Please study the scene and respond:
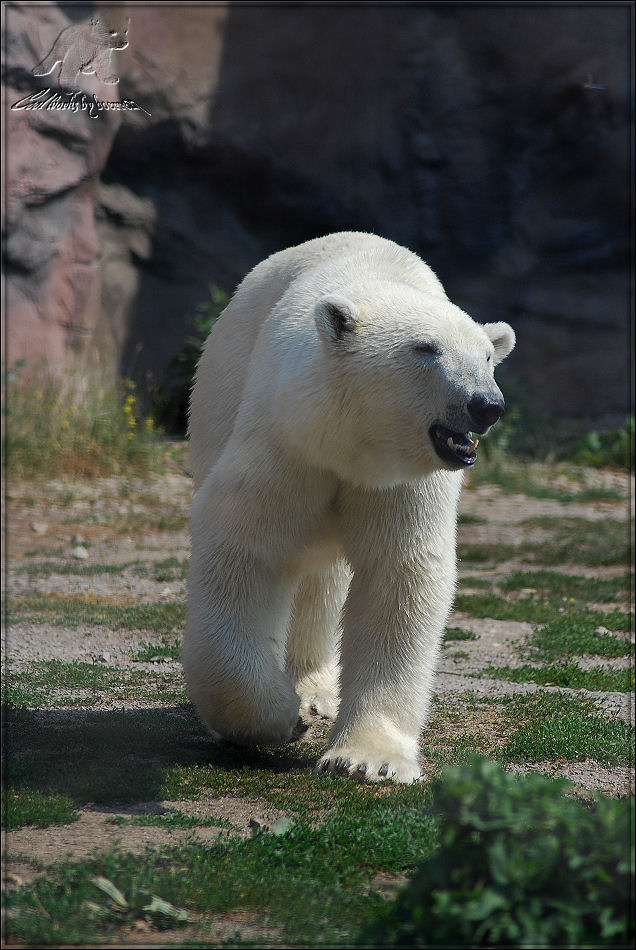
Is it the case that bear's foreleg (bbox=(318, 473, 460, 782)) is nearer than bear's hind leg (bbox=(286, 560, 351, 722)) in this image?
Yes

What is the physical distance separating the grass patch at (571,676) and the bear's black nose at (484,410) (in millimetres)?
2414

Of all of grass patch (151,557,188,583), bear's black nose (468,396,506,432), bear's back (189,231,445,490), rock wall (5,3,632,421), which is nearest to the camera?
bear's black nose (468,396,506,432)

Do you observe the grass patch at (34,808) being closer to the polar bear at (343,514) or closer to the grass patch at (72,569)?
the polar bear at (343,514)

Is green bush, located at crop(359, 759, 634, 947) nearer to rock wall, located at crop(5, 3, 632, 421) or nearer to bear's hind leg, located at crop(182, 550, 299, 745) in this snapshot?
bear's hind leg, located at crop(182, 550, 299, 745)

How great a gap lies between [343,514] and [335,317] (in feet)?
2.28

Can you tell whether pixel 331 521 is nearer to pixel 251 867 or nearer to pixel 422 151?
pixel 251 867

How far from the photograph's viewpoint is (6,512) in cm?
901

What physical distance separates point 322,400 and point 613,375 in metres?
11.4

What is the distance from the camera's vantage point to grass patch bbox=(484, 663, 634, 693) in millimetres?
5113

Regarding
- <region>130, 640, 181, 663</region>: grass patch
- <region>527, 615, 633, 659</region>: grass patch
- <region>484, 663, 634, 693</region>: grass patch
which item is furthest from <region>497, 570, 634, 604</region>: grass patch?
<region>130, 640, 181, 663</region>: grass patch

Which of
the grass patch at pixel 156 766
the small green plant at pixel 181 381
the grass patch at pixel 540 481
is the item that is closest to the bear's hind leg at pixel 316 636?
the grass patch at pixel 156 766

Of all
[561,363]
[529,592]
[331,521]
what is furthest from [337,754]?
[561,363]

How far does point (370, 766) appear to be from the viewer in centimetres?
353

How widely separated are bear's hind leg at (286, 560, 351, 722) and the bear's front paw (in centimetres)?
89
